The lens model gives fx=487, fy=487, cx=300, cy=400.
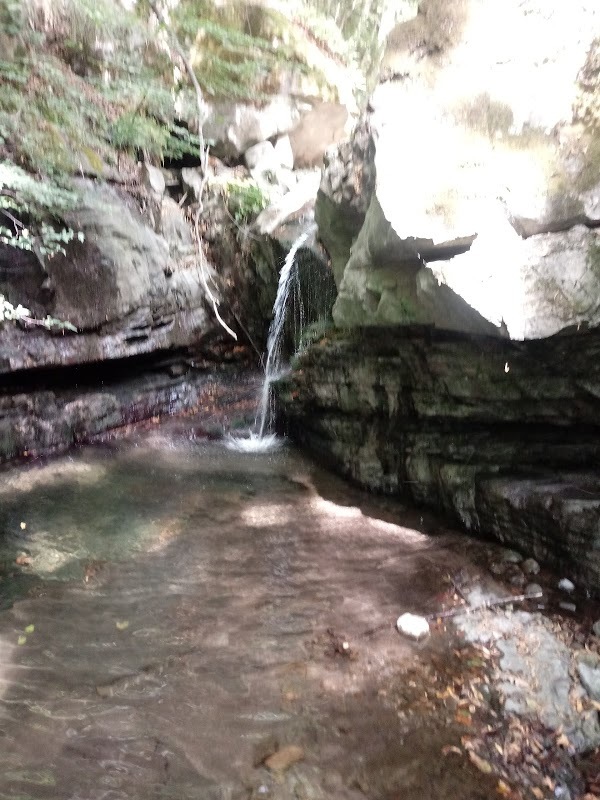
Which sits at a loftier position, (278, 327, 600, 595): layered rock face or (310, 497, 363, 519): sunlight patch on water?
(278, 327, 600, 595): layered rock face

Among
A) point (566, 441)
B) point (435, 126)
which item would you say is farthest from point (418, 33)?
point (566, 441)

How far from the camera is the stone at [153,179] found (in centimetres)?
1007

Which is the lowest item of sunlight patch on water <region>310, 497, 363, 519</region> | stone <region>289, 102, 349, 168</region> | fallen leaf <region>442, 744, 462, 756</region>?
fallen leaf <region>442, 744, 462, 756</region>

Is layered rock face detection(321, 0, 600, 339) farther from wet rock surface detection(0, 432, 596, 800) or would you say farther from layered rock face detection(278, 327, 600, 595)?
wet rock surface detection(0, 432, 596, 800)

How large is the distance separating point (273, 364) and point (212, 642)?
696 centimetres

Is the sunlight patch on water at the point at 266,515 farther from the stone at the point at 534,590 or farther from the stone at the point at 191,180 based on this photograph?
the stone at the point at 191,180

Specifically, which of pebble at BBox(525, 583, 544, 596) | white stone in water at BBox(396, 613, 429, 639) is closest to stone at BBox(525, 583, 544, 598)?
pebble at BBox(525, 583, 544, 596)

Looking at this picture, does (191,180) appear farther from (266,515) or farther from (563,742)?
(563,742)

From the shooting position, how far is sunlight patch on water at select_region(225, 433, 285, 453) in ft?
27.0

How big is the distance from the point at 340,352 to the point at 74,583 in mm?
4187

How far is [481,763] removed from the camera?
9.34 ft

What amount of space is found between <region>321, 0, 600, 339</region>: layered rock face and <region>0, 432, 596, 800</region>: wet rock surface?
8.13 ft

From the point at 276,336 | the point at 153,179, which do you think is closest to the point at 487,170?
the point at 276,336

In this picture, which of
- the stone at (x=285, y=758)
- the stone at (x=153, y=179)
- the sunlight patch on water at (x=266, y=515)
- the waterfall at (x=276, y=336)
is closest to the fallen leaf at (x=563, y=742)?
the stone at (x=285, y=758)
